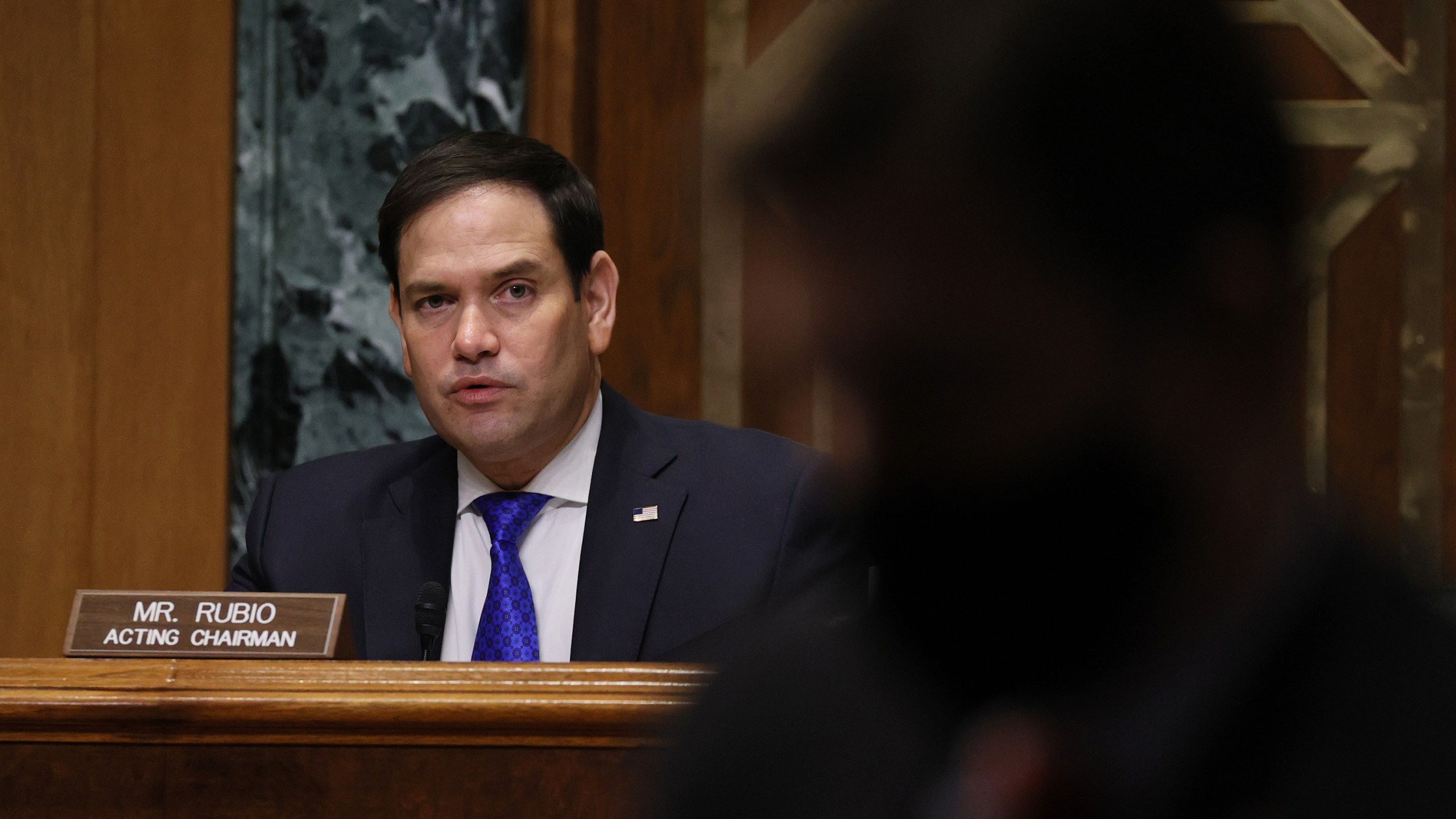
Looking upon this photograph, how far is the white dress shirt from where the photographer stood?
209 centimetres

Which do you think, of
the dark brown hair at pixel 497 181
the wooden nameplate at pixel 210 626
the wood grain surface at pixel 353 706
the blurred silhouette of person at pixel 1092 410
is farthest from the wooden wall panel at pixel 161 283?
the blurred silhouette of person at pixel 1092 410

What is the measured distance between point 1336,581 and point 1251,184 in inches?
4.9

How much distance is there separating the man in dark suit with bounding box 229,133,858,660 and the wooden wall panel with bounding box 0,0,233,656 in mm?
822

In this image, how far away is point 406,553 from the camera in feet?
7.02

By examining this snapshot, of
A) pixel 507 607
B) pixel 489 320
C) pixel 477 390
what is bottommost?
pixel 507 607

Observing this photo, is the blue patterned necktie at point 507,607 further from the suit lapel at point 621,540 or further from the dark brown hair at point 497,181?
the dark brown hair at point 497,181

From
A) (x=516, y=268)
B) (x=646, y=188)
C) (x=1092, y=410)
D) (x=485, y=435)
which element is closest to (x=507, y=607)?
(x=485, y=435)

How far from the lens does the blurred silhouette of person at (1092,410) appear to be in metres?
0.41

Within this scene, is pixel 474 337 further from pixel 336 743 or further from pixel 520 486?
pixel 336 743

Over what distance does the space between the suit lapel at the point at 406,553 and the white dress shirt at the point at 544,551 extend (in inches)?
1.0

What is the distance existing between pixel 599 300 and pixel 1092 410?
6.51 ft

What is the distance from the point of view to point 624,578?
2107mm

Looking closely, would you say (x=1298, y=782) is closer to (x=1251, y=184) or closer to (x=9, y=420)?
(x=1251, y=184)

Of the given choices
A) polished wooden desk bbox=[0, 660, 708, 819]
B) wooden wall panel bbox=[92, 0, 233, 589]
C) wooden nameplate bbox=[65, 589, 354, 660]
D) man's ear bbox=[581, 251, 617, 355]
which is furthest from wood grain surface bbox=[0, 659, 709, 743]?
wooden wall panel bbox=[92, 0, 233, 589]
